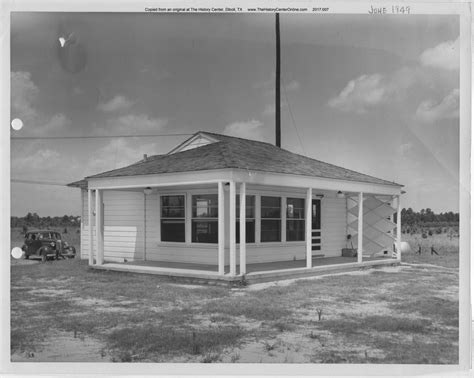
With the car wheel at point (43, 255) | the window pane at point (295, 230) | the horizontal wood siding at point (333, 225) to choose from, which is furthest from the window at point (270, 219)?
the car wheel at point (43, 255)

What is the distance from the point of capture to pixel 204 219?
13391mm

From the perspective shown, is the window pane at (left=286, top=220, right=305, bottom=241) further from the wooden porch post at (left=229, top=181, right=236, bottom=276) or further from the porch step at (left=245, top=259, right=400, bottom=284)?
the wooden porch post at (left=229, top=181, right=236, bottom=276)

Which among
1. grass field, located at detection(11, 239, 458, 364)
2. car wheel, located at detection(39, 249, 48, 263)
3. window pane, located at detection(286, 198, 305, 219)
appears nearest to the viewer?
grass field, located at detection(11, 239, 458, 364)

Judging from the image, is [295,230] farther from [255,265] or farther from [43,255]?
[43,255]

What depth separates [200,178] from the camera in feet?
36.9

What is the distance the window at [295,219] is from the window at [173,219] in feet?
8.92

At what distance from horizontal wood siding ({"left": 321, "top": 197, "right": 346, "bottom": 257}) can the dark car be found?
22.7ft

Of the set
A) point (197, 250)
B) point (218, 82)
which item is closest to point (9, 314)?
point (218, 82)

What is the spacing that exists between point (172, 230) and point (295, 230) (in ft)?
10.5

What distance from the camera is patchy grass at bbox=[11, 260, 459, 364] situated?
685cm

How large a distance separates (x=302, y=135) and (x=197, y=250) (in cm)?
484

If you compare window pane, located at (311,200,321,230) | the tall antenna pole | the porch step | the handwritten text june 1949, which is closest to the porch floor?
the porch step

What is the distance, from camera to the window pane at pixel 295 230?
47.8ft

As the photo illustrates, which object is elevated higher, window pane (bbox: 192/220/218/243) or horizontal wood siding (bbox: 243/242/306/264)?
window pane (bbox: 192/220/218/243)
